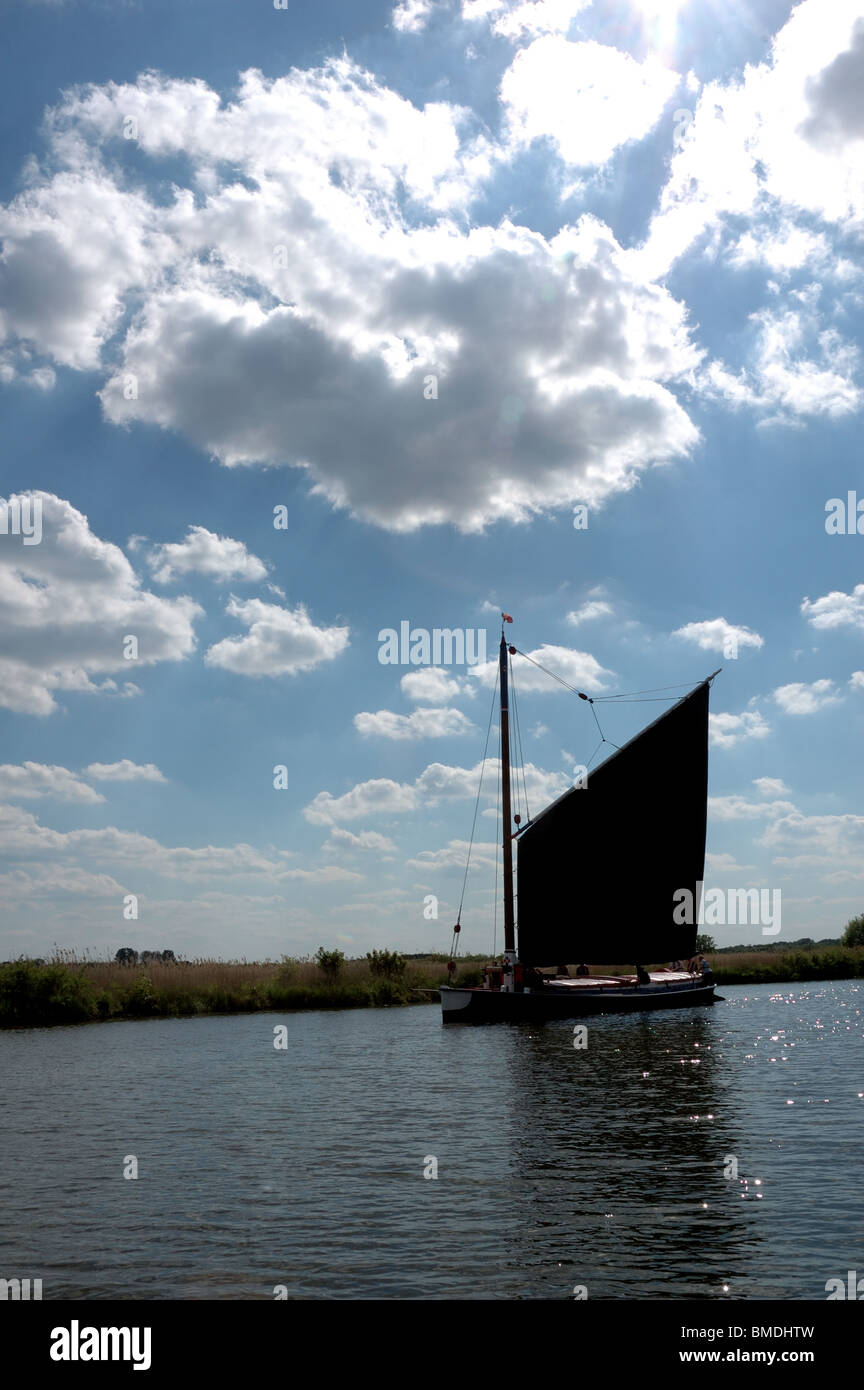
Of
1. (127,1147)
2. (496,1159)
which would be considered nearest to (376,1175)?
(496,1159)

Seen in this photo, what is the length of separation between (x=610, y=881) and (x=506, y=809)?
5.80m

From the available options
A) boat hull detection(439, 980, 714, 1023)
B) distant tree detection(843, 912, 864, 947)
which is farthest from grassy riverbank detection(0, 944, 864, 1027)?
distant tree detection(843, 912, 864, 947)

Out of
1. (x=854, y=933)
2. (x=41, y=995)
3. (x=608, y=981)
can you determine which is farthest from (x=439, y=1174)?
(x=854, y=933)

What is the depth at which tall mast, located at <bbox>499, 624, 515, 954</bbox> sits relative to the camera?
4391cm

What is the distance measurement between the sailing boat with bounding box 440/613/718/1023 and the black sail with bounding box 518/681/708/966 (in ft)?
0.15

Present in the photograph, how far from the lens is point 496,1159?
15.8 meters

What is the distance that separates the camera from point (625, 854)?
4425cm

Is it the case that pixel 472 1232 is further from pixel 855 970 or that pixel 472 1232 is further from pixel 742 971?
pixel 855 970

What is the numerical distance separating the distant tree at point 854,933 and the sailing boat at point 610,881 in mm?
64071

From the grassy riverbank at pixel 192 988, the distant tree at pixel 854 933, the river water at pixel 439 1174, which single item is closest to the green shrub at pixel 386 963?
the grassy riverbank at pixel 192 988

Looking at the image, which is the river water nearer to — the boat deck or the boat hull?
the boat hull

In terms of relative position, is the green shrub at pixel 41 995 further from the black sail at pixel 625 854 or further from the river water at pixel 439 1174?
the black sail at pixel 625 854

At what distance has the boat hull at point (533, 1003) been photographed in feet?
134
